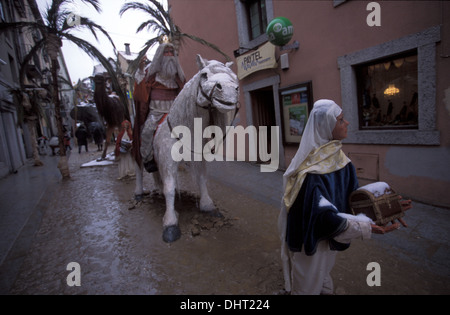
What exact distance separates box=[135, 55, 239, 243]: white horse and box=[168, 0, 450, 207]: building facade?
3.15 meters

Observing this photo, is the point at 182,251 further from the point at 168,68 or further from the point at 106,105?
the point at 106,105

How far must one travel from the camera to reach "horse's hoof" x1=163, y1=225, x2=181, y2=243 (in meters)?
2.90

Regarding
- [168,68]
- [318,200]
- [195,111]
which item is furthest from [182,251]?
[168,68]

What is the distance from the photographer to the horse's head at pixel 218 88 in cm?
219

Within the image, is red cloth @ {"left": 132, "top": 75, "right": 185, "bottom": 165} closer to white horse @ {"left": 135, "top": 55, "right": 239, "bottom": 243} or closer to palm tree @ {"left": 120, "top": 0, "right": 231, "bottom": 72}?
white horse @ {"left": 135, "top": 55, "right": 239, "bottom": 243}

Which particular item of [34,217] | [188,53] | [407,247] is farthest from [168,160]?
[188,53]

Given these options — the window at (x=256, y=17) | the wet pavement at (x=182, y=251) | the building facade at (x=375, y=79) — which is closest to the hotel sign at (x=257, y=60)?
the building facade at (x=375, y=79)

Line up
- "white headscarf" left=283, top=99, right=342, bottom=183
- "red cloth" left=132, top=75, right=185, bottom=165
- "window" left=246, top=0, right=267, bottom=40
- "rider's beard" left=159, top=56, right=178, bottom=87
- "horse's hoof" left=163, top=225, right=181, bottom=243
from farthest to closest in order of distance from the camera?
"window" left=246, top=0, right=267, bottom=40, "red cloth" left=132, top=75, right=185, bottom=165, "rider's beard" left=159, top=56, right=178, bottom=87, "horse's hoof" left=163, top=225, right=181, bottom=243, "white headscarf" left=283, top=99, right=342, bottom=183

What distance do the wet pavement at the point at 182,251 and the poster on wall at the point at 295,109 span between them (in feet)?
7.61

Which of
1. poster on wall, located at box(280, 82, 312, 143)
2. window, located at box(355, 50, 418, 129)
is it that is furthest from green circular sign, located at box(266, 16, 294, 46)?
window, located at box(355, 50, 418, 129)

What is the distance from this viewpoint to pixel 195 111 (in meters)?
2.68

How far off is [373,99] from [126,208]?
508cm

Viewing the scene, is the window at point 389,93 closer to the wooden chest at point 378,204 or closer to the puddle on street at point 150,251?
the puddle on street at point 150,251

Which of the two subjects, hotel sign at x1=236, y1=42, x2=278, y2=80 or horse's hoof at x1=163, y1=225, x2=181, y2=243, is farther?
hotel sign at x1=236, y1=42, x2=278, y2=80
